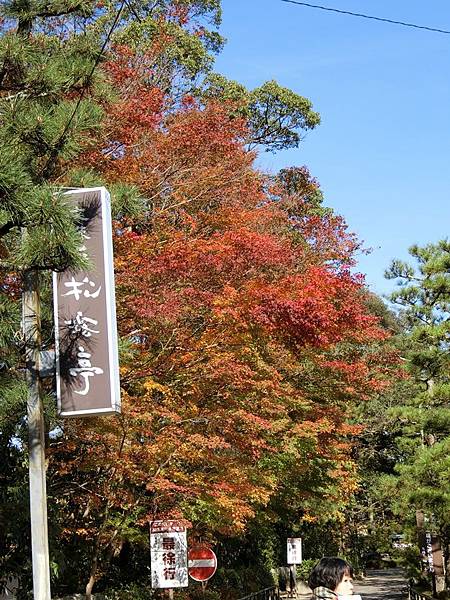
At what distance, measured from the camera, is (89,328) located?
8992 mm

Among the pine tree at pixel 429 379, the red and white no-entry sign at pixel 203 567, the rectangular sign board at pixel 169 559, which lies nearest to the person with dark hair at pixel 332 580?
the rectangular sign board at pixel 169 559

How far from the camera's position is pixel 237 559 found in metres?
31.4

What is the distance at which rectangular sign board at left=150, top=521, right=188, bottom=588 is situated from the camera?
43.8 ft

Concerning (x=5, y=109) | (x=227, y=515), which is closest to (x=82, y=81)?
(x=5, y=109)

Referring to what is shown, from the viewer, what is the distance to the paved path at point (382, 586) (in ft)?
109

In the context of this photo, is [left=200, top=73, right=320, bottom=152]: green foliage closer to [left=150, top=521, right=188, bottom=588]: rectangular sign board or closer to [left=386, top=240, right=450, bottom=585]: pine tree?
[left=386, top=240, right=450, bottom=585]: pine tree

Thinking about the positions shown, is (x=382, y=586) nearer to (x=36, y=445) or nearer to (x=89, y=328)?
(x=36, y=445)

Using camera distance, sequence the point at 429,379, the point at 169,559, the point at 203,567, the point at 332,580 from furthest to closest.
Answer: the point at 429,379, the point at 203,567, the point at 169,559, the point at 332,580

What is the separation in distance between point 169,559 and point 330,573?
8.43 m

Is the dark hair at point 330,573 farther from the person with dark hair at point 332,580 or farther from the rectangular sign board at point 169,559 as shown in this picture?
the rectangular sign board at point 169,559

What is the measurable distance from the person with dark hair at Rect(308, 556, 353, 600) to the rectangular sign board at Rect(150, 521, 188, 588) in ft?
26.9

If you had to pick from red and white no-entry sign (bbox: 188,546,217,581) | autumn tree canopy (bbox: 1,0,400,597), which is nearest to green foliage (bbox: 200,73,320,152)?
autumn tree canopy (bbox: 1,0,400,597)

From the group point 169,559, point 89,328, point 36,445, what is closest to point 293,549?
point 169,559

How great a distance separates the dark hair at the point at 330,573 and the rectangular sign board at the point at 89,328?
357 cm
